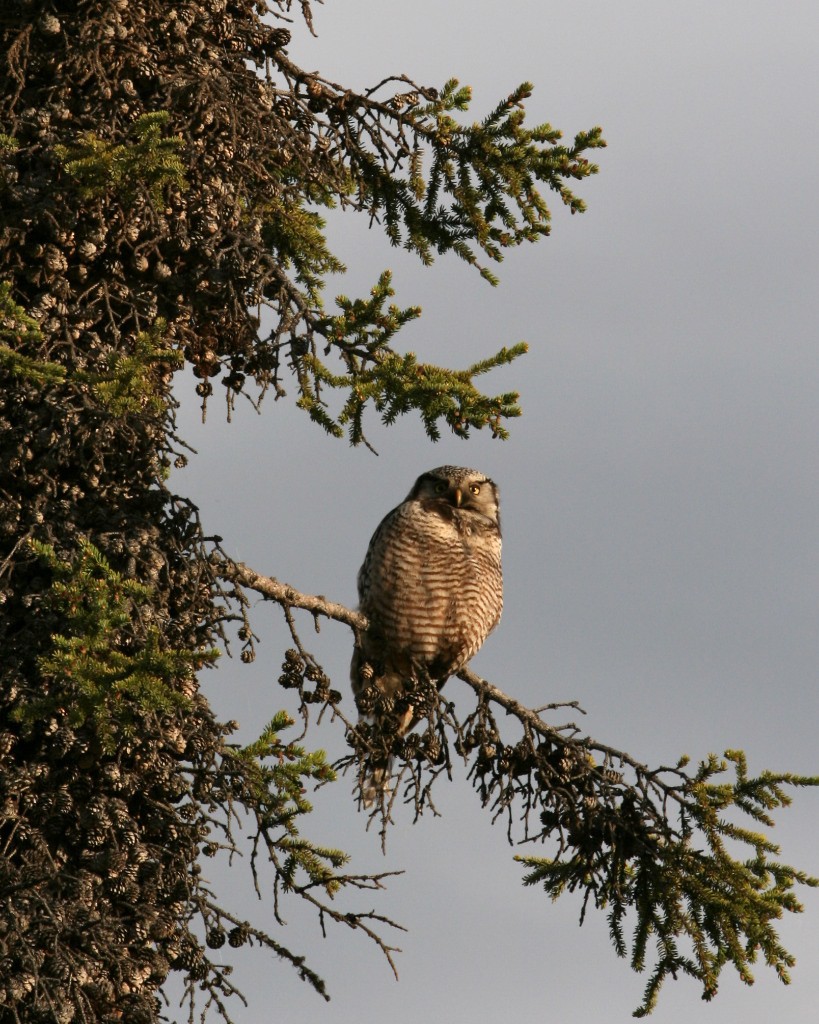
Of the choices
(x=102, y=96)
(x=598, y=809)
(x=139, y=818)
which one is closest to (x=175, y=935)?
(x=139, y=818)

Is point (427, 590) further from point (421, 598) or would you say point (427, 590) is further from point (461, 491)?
point (461, 491)

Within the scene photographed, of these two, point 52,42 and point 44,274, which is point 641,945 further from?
point 52,42

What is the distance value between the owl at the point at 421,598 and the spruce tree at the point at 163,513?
0.69m

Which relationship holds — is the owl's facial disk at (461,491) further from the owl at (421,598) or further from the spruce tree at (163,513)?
the spruce tree at (163,513)

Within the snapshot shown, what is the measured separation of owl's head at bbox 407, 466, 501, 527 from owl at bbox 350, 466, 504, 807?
173 mm

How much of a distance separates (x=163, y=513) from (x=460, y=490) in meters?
2.80

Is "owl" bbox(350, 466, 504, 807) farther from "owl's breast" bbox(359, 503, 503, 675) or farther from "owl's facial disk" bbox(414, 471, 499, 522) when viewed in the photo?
"owl's facial disk" bbox(414, 471, 499, 522)

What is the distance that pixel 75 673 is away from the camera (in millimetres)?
3689

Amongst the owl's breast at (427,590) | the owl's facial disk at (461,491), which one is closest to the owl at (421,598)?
the owl's breast at (427,590)

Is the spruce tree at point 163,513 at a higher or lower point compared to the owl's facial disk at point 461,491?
lower

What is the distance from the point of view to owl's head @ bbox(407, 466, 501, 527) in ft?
23.6

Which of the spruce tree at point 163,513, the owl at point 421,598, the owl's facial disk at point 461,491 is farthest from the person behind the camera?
the owl's facial disk at point 461,491

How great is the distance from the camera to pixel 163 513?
15.0ft

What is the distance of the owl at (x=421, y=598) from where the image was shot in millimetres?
6559
